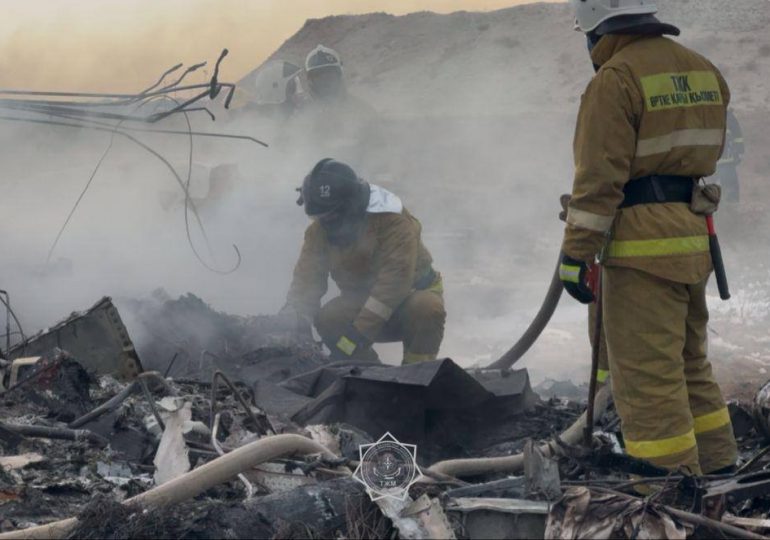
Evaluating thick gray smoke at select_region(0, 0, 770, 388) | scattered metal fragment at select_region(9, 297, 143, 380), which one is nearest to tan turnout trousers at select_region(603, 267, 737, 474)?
scattered metal fragment at select_region(9, 297, 143, 380)

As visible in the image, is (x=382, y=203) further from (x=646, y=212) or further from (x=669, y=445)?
(x=669, y=445)

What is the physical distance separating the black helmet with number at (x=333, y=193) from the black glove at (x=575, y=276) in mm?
2916

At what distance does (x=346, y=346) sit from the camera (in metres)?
6.58

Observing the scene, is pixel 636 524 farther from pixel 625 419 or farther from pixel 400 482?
pixel 625 419

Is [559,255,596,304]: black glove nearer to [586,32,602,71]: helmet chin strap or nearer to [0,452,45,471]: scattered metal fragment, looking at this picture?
[586,32,602,71]: helmet chin strap

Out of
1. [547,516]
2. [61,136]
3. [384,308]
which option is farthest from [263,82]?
[547,516]

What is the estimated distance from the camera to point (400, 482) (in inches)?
121

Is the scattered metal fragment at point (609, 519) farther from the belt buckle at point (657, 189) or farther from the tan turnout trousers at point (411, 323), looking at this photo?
the tan turnout trousers at point (411, 323)

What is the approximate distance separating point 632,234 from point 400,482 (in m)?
1.27

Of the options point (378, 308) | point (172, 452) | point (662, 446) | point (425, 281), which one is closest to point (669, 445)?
point (662, 446)

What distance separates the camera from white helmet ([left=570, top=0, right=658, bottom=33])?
3801 mm

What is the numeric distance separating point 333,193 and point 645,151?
311cm

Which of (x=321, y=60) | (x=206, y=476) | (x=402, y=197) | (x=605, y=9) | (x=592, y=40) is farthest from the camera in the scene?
(x=402, y=197)

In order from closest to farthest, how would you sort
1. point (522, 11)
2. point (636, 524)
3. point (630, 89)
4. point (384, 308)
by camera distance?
1. point (636, 524)
2. point (630, 89)
3. point (384, 308)
4. point (522, 11)
